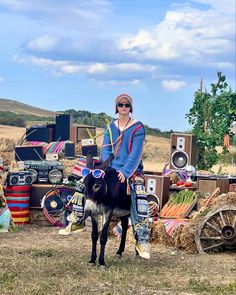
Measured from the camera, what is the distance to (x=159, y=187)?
37.5ft

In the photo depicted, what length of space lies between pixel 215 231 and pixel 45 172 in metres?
4.82

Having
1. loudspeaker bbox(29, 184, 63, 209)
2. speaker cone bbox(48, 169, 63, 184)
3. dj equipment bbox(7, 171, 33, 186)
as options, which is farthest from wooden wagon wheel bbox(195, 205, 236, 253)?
speaker cone bbox(48, 169, 63, 184)

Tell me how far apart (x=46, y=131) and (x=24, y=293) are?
9533 millimetres

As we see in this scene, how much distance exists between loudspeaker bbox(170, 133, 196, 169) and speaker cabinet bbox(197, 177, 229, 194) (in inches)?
56.7

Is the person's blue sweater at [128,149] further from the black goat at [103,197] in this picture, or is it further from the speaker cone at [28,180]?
the speaker cone at [28,180]

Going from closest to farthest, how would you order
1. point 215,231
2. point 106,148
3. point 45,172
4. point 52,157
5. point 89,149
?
point 106,148 → point 215,231 → point 45,172 → point 52,157 → point 89,149

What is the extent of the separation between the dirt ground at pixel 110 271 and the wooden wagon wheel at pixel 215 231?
0.56ft

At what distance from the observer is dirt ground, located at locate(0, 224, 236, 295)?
21.3 ft

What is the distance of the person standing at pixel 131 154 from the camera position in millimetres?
7836

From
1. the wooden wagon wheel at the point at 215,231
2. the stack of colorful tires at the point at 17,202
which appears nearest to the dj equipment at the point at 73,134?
the stack of colorful tires at the point at 17,202

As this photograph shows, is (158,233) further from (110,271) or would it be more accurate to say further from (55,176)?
(55,176)

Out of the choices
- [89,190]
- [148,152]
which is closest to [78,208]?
[89,190]

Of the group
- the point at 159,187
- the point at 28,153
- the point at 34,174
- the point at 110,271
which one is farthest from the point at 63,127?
the point at 110,271

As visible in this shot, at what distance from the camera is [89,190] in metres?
7.47
